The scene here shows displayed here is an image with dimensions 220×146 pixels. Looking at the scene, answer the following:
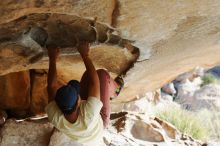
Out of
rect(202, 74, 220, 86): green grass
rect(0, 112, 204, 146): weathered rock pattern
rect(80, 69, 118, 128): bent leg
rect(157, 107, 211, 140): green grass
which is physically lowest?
rect(202, 74, 220, 86): green grass

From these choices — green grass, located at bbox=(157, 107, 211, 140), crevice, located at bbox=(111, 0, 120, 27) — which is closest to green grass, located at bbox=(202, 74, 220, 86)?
green grass, located at bbox=(157, 107, 211, 140)

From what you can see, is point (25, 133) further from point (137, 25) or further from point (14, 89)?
point (137, 25)

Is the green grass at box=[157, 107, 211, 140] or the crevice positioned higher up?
the crevice

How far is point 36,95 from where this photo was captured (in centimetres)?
707

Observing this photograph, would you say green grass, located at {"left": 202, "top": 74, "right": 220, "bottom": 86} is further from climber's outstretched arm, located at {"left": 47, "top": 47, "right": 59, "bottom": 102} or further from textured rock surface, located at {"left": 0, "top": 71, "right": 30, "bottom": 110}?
climber's outstretched arm, located at {"left": 47, "top": 47, "right": 59, "bottom": 102}

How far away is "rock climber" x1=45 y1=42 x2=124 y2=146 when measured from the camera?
3.91 metres

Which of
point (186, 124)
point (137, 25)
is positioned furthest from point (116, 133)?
point (186, 124)

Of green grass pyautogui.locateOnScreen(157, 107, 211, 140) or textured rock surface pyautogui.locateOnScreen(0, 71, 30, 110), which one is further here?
green grass pyautogui.locateOnScreen(157, 107, 211, 140)

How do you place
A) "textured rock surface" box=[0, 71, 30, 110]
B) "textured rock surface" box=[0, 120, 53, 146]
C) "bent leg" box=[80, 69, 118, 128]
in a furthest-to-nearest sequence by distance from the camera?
"textured rock surface" box=[0, 71, 30, 110]
"textured rock surface" box=[0, 120, 53, 146]
"bent leg" box=[80, 69, 118, 128]

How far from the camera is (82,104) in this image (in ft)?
13.5

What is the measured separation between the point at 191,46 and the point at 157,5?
1486 millimetres

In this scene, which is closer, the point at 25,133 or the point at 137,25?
the point at 137,25

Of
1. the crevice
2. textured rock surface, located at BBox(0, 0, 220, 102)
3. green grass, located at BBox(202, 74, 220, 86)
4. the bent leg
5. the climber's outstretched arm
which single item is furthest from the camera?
green grass, located at BBox(202, 74, 220, 86)

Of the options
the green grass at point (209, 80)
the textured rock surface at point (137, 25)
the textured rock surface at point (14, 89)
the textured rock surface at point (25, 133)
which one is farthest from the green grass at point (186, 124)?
the green grass at point (209, 80)
